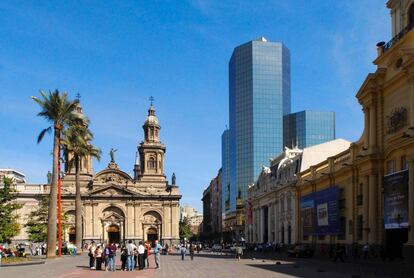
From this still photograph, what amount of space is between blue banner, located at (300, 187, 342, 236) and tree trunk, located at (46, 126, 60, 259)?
75.8 ft

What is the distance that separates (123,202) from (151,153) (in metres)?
10.9

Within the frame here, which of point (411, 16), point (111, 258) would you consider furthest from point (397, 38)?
point (111, 258)

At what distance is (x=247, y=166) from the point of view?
160375 millimetres

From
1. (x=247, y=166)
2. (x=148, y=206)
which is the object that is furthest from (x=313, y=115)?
(x=148, y=206)

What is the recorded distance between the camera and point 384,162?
4028 cm

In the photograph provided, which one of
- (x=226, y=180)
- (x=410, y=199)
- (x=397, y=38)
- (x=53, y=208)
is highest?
(x=397, y=38)

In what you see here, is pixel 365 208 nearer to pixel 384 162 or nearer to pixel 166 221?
pixel 384 162

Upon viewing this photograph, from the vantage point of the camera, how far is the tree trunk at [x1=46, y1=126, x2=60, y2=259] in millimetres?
43062

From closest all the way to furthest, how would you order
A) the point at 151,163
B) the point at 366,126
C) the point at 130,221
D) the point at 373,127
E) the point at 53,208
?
the point at 373,127 → the point at 366,126 → the point at 53,208 → the point at 130,221 → the point at 151,163

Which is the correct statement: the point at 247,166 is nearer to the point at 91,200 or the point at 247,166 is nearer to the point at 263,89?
the point at 263,89

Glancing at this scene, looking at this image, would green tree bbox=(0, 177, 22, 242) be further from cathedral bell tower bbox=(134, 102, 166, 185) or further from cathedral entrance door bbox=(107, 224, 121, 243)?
cathedral bell tower bbox=(134, 102, 166, 185)

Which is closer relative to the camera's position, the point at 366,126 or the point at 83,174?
the point at 366,126

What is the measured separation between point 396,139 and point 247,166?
12374 centimetres

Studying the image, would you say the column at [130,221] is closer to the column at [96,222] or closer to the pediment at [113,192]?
the pediment at [113,192]
